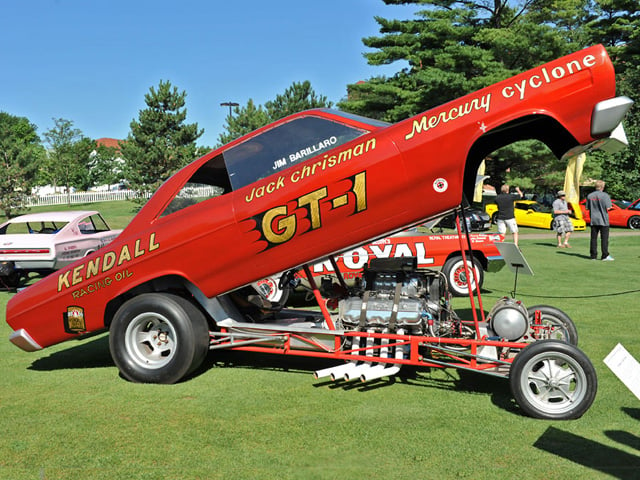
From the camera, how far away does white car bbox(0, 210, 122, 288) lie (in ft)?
41.1

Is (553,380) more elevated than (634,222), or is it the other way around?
(634,222)

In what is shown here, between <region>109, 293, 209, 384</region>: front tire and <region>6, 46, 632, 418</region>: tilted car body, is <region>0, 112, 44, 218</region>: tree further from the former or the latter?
<region>109, 293, 209, 384</region>: front tire

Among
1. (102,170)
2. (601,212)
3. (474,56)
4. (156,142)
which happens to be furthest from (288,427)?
(102,170)

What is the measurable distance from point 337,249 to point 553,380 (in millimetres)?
2043

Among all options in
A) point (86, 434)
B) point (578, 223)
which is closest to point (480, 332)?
point (86, 434)

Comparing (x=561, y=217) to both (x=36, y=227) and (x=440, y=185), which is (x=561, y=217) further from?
(x=36, y=227)

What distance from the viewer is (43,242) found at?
12.6 m

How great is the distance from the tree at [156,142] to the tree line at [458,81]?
69 millimetres

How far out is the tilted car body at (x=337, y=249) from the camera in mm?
4602

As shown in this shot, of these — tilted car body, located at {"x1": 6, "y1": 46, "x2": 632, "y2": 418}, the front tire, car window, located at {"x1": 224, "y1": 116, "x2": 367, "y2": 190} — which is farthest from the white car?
car window, located at {"x1": 224, "y1": 116, "x2": 367, "y2": 190}

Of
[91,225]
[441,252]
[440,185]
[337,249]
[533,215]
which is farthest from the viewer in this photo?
[533,215]

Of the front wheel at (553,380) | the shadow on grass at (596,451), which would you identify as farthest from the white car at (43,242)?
the shadow on grass at (596,451)

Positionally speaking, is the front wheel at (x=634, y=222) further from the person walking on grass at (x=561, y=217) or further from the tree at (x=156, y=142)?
the tree at (x=156, y=142)

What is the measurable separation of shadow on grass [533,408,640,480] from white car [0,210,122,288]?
11.2 metres
